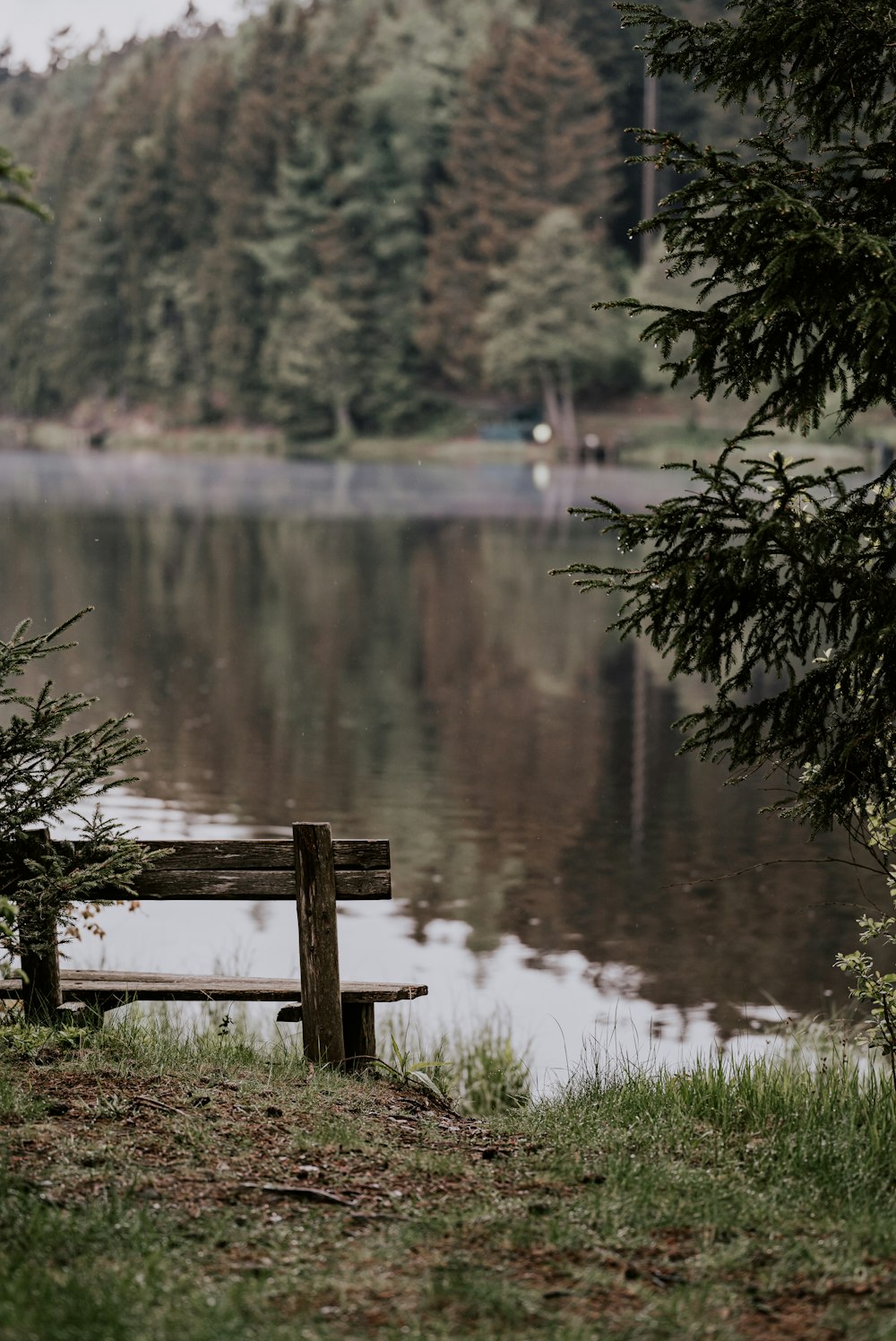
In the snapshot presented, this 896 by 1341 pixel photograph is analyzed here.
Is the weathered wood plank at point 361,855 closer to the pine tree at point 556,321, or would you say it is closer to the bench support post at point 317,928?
the bench support post at point 317,928

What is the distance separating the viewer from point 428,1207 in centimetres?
489

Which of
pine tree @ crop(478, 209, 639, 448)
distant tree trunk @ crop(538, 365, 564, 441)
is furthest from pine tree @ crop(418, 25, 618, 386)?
distant tree trunk @ crop(538, 365, 564, 441)

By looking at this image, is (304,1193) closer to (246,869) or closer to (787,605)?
(246,869)

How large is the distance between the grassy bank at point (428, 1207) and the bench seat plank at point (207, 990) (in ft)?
1.13

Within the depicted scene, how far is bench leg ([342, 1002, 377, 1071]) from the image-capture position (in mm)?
7020

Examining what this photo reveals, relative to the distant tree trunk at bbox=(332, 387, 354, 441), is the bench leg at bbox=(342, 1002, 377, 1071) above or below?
below

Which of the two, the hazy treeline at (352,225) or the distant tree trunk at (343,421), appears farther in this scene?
the distant tree trunk at (343,421)

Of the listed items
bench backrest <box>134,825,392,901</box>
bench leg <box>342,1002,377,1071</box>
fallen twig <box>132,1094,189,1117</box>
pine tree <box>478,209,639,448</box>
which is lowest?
bench leg <box>342,1002,377,1071</box>

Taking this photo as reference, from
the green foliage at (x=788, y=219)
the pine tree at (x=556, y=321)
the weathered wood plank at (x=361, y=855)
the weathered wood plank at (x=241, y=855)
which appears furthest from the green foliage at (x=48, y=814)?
the pine tree at (x=556, y=321)

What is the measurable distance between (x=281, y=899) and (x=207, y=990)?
1.64 feet

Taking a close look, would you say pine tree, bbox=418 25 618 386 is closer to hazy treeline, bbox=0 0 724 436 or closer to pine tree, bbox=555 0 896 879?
hazy treeline, bbox=0 0 724 436

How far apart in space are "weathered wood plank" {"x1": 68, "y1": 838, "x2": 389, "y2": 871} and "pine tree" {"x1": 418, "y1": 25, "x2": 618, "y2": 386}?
70.7 m

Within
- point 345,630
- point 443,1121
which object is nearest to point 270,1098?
point 443,1121

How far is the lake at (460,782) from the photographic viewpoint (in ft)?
37.1
